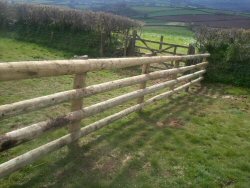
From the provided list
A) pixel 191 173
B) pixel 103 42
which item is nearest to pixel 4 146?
pixel 191 173

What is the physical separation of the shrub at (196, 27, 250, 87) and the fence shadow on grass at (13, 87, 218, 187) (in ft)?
21.3

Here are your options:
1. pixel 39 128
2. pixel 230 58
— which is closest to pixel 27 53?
pixel 230 58

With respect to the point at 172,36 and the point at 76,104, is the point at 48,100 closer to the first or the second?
Result: the point at 76,104

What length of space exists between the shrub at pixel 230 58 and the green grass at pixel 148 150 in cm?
412

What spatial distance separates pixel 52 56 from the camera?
1578 centimetres

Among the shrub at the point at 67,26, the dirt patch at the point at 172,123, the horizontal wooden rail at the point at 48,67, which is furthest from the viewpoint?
the shrub at the point at 67,26

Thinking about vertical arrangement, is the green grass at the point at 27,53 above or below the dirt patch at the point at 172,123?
below

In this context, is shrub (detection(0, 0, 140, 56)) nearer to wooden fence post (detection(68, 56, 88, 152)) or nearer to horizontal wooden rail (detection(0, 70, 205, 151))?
horizontal wooden rail (detection(0, 70, 205, 151))

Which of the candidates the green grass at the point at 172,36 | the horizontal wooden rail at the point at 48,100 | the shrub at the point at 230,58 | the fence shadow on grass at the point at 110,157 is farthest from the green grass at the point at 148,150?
the green grass at the point at 172,36

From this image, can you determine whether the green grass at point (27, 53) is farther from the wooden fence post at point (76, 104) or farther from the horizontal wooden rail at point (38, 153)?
the wooden fence post at point (76, 104)

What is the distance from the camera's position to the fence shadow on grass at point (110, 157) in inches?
183

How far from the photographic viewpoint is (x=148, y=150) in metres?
5.98

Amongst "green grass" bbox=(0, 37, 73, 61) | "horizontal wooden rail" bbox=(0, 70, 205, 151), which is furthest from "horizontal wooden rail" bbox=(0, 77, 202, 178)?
"green grass" bbox=(0, 37, 73, 61)

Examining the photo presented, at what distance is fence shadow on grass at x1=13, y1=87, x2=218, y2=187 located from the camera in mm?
4645
